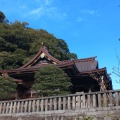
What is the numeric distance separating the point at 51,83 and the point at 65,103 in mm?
3678

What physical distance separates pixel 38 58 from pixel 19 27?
22.2m

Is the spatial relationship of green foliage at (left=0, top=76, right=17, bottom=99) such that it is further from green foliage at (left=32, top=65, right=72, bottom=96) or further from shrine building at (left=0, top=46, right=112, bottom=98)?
shrine building at (left=0, top=46, right=112, bottom=98)

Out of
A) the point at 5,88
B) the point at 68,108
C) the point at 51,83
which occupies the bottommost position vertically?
the point at 68,108

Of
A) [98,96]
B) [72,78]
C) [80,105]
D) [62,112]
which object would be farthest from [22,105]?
[72,78]

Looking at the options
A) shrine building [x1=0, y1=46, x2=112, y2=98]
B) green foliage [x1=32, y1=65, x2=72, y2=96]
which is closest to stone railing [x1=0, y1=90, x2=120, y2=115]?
green foliage [x1=32, y1=65, x2=72, y2=96]

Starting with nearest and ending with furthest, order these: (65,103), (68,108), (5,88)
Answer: (68,108) → (65,103) → (5,88)

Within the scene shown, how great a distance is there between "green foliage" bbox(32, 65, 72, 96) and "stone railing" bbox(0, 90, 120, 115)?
8.71ft

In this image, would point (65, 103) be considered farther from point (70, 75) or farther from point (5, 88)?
point (70, 75)

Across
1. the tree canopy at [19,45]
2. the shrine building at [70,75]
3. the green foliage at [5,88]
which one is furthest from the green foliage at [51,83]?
the tree canopy at [19,45]

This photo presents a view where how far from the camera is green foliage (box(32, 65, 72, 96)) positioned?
12.9 metres

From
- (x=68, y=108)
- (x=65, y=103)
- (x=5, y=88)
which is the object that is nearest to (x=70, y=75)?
(x=5, y=88)

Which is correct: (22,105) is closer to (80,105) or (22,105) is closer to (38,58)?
(80,105)

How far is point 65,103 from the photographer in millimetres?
9445

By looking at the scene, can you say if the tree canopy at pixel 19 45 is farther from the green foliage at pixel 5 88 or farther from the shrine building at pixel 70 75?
the green foliage at pixel 5 88
